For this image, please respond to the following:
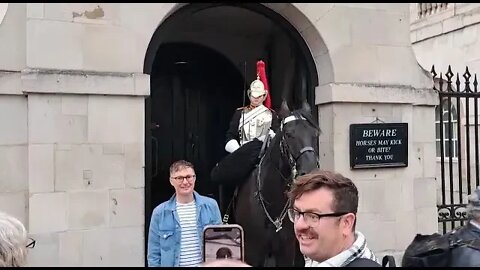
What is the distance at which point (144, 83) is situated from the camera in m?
5.61

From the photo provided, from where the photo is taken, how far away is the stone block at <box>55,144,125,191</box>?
17.3 ft

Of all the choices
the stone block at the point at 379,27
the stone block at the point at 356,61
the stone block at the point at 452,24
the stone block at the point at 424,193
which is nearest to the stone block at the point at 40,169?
the stone block at the point at 356,61

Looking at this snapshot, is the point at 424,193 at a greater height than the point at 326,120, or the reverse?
the point at 326,120

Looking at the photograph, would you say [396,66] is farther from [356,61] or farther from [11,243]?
[11,243]

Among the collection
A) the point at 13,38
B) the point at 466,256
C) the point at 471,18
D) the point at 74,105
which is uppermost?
the point at 471,18

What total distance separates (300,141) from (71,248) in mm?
2532

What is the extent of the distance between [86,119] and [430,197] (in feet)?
14.5

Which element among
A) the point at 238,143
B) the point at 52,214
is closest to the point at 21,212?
the point at 52,214

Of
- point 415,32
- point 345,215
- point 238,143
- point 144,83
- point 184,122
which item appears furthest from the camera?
point 415,32

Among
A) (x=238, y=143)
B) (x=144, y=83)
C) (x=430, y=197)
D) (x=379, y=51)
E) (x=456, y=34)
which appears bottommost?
(x=430, y=197)

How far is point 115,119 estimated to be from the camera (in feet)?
18.1

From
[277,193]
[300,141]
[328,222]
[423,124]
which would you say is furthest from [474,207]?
[423,124]

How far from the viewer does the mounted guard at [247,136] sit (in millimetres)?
5449

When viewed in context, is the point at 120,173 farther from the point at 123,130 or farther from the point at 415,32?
the point at 415,32
